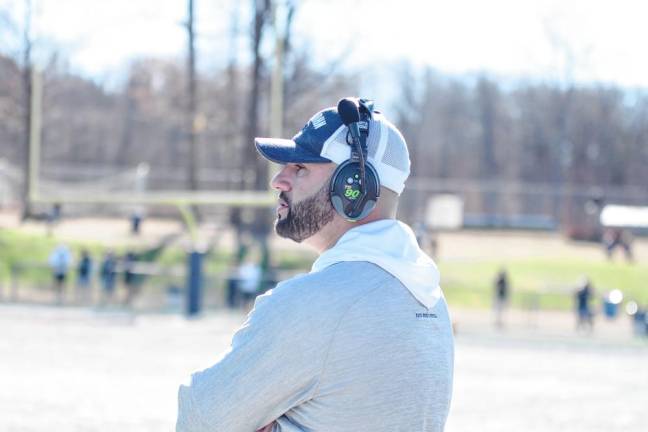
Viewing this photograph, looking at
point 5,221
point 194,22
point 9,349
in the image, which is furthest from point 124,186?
point 9,349

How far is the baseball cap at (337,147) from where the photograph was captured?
7.60 ft

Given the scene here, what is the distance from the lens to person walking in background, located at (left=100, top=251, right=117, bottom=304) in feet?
73.6

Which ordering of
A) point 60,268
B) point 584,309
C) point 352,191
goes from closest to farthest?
point 352,191 → point 60,268 → point 584,309

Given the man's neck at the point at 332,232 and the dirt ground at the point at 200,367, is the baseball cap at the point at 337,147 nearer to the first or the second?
the man's neck at the point at 332,232

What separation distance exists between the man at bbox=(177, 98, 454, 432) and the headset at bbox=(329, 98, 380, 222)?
0.02m

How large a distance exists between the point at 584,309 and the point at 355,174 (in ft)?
71.5

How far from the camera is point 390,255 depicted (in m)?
2.26

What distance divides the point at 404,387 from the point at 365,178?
46 cm

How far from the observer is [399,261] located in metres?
2.26

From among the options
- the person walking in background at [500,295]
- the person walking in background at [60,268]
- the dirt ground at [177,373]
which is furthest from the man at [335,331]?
the person walking in background at [500,295]

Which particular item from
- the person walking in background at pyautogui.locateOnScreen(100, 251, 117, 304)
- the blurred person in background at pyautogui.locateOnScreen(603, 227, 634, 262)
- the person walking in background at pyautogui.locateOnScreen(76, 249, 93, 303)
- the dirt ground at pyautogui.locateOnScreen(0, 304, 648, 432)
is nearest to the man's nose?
the dirt ground at pyautogui.locateOnScreen(0, 304, 648, 432)

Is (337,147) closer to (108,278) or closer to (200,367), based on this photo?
(200,367)

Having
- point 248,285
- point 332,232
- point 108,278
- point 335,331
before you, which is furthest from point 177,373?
point 108,278

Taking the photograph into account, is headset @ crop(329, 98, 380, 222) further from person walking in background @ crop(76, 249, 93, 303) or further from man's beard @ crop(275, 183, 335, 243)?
person walking in background @ crop(76, 249, 93, 303)
